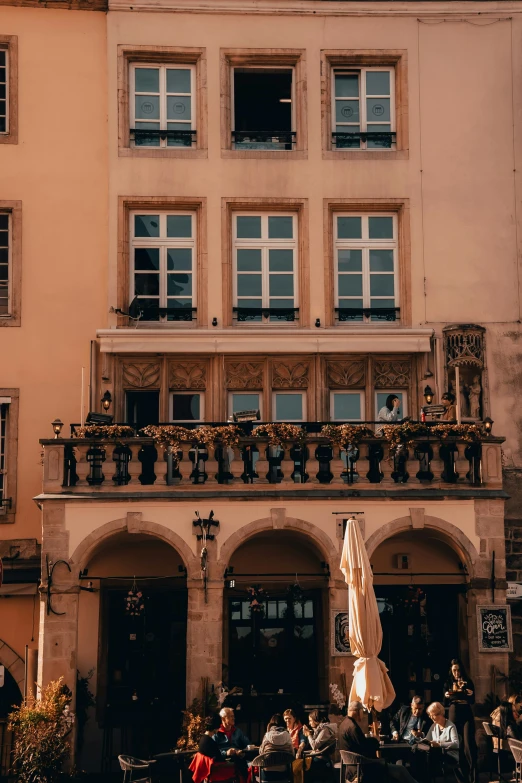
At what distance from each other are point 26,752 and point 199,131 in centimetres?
1139

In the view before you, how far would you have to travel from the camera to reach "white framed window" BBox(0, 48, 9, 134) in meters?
25.2

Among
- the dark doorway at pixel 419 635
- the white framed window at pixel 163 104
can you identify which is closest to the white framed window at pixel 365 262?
the white framed window at pixel 163 104

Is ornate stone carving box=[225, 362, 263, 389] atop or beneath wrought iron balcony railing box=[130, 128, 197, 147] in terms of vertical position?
beneath

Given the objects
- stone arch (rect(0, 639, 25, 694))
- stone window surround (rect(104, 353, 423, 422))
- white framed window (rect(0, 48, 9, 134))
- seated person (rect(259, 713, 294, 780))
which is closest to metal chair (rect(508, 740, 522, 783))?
seated person (rect(259, 713, 294, 780))

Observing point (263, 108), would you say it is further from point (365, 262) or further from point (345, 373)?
point (345, 373)

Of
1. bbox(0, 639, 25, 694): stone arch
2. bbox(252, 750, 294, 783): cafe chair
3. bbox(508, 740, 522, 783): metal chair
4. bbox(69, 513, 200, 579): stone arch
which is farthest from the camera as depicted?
bbox(0, 639, 25, 694): stone arch

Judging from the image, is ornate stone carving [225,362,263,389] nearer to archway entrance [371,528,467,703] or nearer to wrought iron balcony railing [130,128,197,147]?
archway entrance [371,528,467,703]

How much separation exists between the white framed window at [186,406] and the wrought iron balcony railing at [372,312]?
2925mm

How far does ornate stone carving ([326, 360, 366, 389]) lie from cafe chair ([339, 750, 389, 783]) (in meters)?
8.65

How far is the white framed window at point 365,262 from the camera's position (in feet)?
82.4

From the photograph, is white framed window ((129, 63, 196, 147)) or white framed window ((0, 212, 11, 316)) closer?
white framed window ((0, 212, 11, 316))

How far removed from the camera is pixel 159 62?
25.3m

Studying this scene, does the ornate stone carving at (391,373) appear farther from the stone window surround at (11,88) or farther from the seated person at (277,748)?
the seated person at (277,748)

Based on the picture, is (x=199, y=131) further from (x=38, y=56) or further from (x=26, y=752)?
(x=26, y=752)
